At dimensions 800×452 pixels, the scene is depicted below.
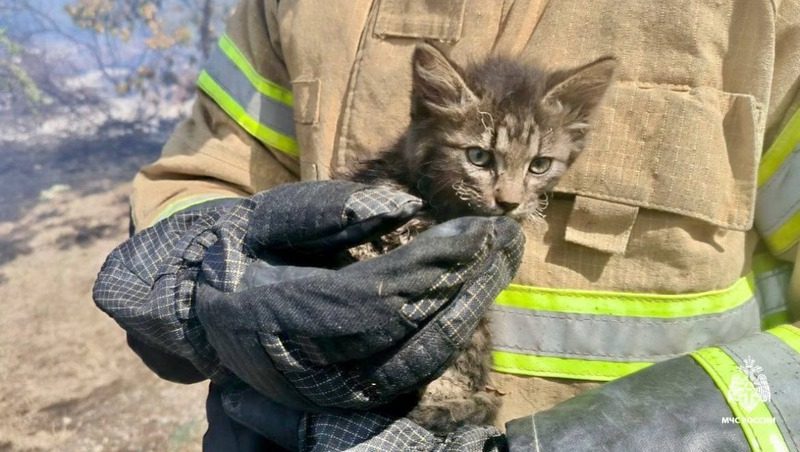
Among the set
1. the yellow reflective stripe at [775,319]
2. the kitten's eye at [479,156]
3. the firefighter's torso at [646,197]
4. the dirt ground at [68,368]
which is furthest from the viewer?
the dirt ground at [68,368]

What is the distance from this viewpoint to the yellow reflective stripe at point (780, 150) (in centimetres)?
147

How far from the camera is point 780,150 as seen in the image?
4.92 feet

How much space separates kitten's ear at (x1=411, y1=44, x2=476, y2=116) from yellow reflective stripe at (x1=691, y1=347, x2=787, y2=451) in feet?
3.11

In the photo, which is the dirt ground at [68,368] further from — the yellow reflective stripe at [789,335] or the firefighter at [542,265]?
the yellow reflective stripe at [789,335]

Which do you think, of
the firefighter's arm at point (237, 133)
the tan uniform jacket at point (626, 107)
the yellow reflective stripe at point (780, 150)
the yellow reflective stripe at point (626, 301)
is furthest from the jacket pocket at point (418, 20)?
the yellow reflective stripe at point (780, 150)

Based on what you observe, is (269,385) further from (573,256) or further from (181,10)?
(181,10)

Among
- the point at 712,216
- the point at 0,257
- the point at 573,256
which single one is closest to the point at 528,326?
the point at 573,256

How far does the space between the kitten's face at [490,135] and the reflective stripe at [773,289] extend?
1.94 feet

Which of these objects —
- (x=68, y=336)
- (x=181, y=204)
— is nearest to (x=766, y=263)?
(x=181, y=204)

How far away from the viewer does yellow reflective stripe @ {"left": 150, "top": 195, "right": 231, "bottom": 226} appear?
193 centimetres

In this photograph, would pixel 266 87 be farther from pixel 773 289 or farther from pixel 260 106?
pixel 773 289

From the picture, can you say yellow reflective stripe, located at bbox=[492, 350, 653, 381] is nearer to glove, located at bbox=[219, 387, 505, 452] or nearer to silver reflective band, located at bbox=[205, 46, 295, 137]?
glove, located at bbox=[219, 387, 505, 452]

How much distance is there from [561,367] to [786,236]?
64 centimetres

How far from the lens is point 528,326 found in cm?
156
